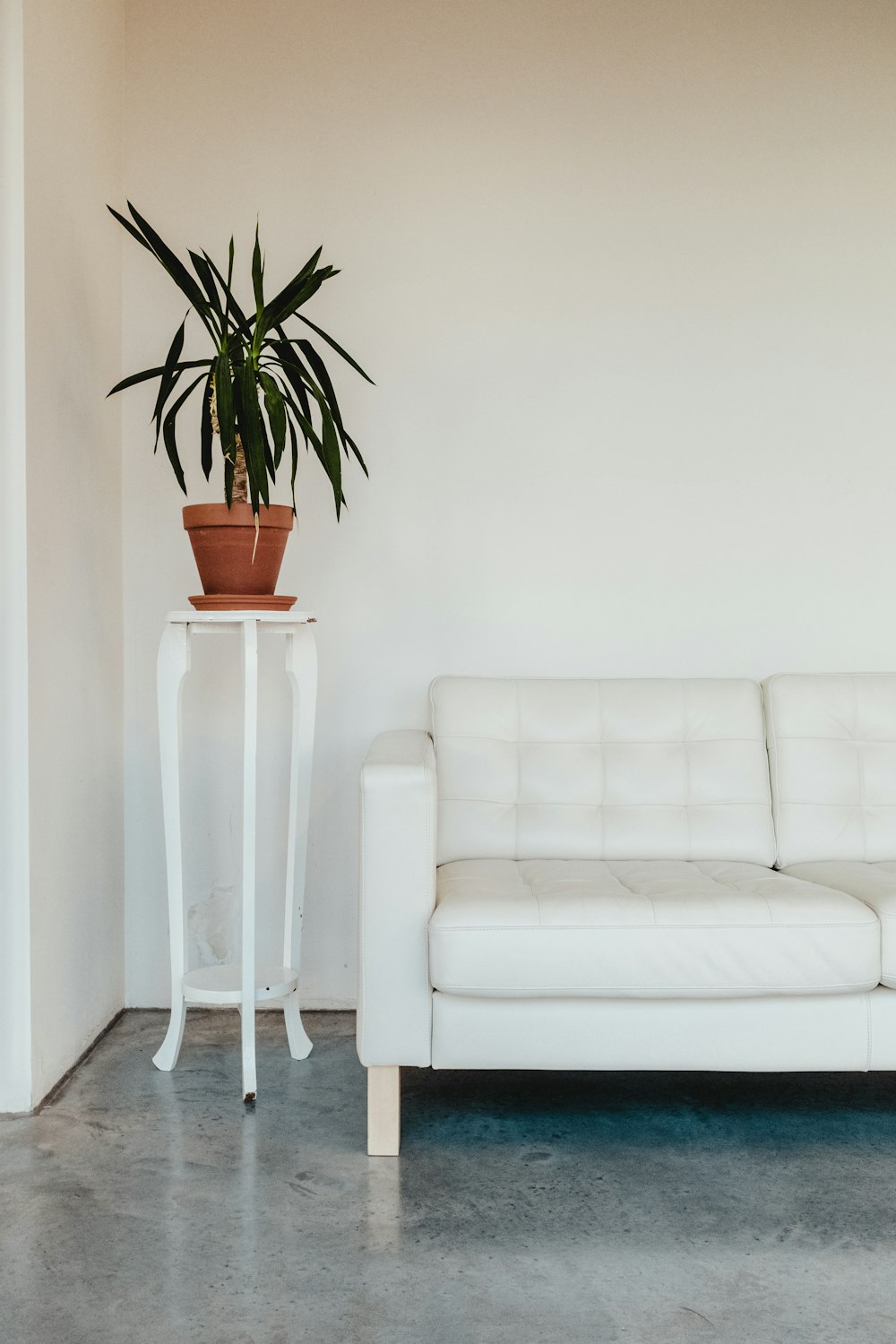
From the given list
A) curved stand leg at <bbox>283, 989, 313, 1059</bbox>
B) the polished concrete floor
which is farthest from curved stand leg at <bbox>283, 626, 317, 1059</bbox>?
the polished concrete floor

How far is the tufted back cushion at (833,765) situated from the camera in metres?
2.71

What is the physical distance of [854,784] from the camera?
2750mm

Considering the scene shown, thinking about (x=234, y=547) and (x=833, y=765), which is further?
(x=833, y=765)

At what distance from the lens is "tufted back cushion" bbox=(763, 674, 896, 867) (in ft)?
8.89

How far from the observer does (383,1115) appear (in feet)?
7.04

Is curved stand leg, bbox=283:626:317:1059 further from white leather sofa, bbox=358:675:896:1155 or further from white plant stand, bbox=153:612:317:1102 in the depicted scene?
white leather sofa, bbox=358:675:896:1155

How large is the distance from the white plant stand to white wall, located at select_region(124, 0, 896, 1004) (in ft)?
1.30

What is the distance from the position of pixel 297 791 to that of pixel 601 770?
2.40 feet

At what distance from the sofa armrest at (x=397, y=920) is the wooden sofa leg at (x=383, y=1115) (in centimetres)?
5

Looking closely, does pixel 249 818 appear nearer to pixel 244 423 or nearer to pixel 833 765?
pixel 244 423

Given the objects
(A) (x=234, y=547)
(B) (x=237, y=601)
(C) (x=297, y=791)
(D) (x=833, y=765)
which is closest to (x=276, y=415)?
(A) (x=234, y=547)

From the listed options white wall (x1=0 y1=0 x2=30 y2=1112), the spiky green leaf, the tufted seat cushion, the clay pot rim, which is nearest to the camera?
the tufted seat cushion

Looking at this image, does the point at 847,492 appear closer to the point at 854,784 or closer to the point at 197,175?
the point at 854,784

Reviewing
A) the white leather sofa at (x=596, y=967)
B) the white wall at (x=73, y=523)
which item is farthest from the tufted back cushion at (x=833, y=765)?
the white wall at (x=73, y=523)
